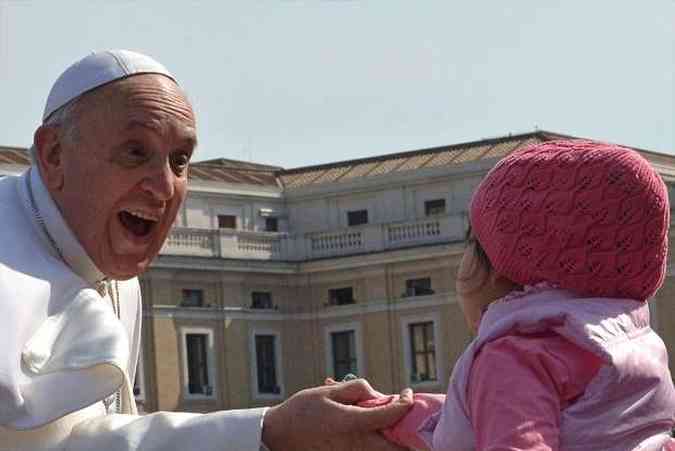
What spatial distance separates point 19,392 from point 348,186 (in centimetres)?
4793

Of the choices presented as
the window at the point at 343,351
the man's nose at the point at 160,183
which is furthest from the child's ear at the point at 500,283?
the window at the point at 343,351

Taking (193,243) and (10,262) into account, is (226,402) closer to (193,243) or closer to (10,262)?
(193,243)

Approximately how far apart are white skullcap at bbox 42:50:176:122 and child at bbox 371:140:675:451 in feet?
2.41

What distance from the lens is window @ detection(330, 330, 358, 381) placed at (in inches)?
2000

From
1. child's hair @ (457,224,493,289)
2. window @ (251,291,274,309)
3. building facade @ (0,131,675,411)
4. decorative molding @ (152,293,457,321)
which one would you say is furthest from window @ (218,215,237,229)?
child's hair @ (457,224,493,289)

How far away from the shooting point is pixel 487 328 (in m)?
3.21

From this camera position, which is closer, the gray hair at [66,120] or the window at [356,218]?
the gray hair at [66,120]

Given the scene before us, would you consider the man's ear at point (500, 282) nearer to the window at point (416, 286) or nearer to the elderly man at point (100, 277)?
the elderly man at point (100, 277)

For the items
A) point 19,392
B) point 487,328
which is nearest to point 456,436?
point 487,328

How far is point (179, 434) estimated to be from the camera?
3.54 metres

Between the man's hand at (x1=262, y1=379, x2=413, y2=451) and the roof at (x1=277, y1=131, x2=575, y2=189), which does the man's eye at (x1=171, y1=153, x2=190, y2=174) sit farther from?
the roof at (x1=277, y1=131, x2=575, y2=189)

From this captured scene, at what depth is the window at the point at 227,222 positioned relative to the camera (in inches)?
1993

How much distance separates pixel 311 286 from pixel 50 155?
47.2 meters

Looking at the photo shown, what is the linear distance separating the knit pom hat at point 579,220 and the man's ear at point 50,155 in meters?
0.84
